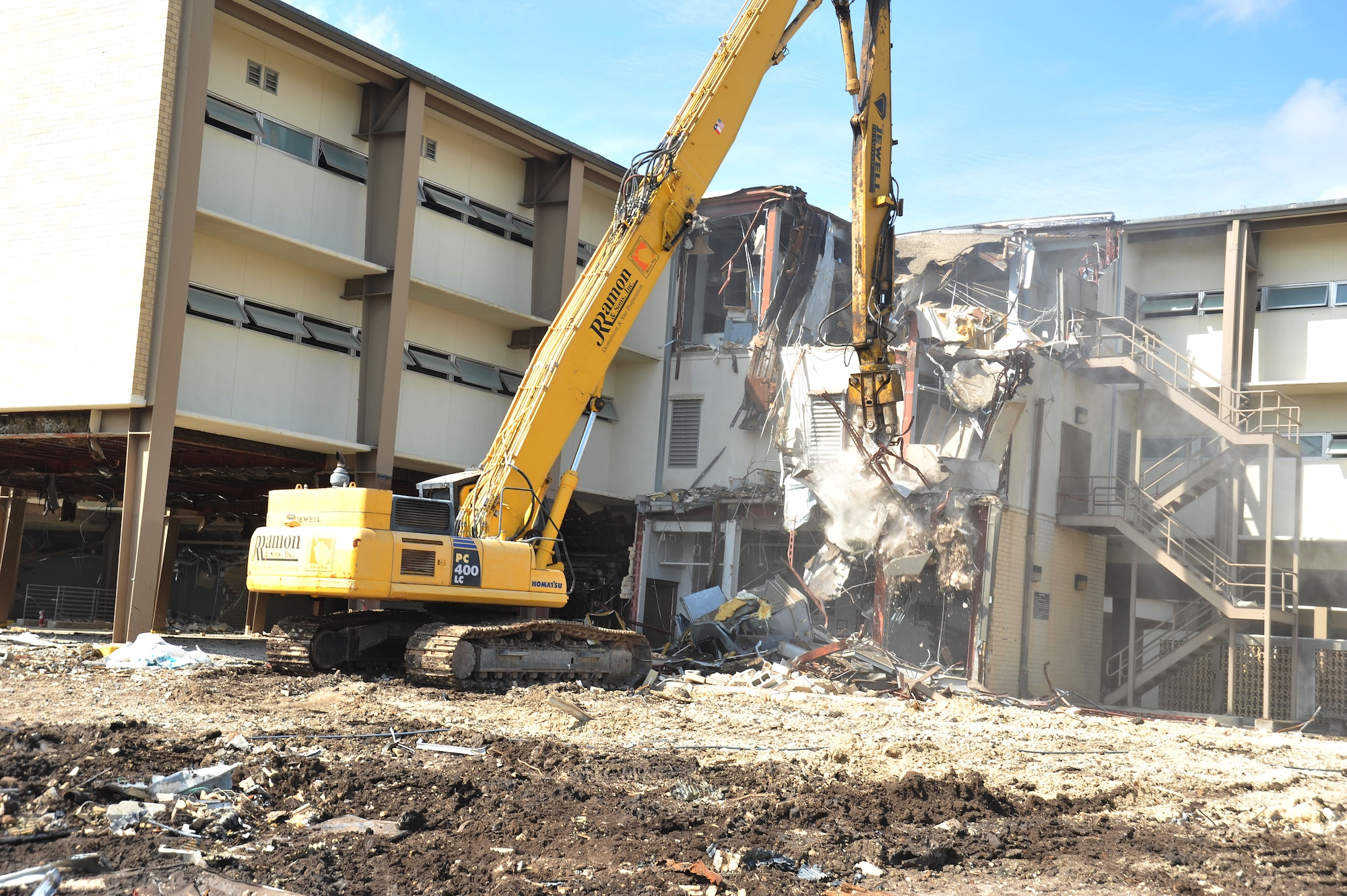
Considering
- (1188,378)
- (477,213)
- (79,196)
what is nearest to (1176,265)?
(1188,378)

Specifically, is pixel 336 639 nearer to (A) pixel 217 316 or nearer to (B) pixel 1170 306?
(A) pixel 217 316

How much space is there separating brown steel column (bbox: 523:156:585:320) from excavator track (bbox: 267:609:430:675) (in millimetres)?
8968

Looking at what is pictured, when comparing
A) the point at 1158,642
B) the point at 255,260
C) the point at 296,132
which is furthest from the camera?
the point at 1158,642

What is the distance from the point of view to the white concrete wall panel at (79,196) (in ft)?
55.3

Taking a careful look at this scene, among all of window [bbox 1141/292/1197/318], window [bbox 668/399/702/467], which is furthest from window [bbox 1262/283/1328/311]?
window [bbox 668/399/702/467]

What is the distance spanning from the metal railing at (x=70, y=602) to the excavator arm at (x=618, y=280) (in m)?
19.6

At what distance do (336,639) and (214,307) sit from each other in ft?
20.6

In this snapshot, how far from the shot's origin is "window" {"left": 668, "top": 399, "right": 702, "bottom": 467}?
23.8m

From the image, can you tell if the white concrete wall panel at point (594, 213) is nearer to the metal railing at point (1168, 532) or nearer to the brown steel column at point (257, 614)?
the metal railing at point (1168, 532)

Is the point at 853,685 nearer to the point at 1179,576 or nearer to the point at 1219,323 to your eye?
the point at 1179,576

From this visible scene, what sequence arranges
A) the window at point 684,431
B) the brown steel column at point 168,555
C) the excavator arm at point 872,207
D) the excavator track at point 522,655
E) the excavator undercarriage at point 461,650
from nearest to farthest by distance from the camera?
the excavator track at point 522,655 < the excavator undercarriage at point 461,650 < the excavator arm at point 872,207 < the window at point 684,431 < the brown steel column at point 168,555

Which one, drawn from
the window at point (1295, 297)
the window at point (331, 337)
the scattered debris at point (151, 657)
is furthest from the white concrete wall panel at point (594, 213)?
the window at point (1295, 297)

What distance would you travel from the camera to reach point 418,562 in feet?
45.5

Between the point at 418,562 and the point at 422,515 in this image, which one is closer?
the point at 418,562
